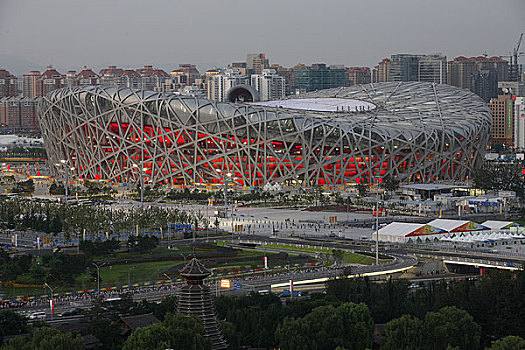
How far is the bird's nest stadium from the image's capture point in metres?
117

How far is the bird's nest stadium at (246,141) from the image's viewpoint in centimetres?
11700

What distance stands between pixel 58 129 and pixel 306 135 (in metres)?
35.1

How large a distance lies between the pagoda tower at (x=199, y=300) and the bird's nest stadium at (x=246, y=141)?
75.0 metres

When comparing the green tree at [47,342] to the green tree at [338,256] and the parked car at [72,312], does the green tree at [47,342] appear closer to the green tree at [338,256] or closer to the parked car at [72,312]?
the parked car at [72,312]

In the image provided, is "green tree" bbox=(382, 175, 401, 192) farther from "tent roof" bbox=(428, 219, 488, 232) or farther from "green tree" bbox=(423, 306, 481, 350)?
"green tree" bbox=(423, 306, 481, 350)

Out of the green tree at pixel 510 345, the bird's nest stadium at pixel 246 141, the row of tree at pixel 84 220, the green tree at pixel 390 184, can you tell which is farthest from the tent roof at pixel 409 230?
the green tree at pixel 510 345

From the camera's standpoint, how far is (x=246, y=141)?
117000mm

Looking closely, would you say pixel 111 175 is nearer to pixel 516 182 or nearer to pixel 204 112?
pixel 204 112

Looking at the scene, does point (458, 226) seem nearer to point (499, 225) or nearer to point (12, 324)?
point (499, 225)

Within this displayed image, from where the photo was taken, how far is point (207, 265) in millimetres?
65875

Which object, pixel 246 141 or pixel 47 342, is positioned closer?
pixel 47 342

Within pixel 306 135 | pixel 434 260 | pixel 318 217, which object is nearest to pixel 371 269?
pixel 434 260

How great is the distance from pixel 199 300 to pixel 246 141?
78594 mm

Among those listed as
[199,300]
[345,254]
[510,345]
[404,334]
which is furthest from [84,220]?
[510,345]
